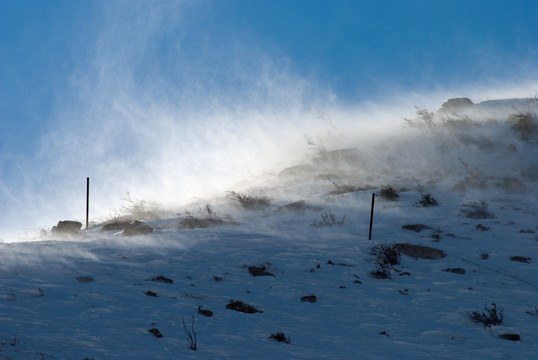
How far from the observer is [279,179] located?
20391mm

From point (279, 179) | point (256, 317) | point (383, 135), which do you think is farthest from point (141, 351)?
point (383, 135)

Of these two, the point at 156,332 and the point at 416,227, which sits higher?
the point at 416,227

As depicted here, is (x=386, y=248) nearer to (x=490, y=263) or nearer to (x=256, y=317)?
(x=490, y=263)

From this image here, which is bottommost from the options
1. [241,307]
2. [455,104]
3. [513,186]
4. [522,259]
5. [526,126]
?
[241,307]

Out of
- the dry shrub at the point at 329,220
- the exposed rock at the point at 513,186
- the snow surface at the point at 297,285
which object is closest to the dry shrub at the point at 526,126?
the snow surface at the point at 297,285

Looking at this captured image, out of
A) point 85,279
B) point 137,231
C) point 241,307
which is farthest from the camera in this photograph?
point 137,231

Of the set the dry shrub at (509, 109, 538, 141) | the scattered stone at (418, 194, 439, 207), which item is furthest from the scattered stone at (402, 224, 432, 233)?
the dry shrub at (509, 109, 538, 141)

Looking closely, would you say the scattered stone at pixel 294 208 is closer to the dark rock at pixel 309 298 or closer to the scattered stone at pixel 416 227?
the scattered stone at pixel 416 227

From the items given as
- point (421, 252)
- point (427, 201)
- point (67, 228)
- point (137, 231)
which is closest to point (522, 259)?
point (421, 252)

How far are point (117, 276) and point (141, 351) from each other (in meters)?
3.20

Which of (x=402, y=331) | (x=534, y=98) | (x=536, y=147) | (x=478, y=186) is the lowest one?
(x=402, y=331)

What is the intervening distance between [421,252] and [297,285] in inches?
137

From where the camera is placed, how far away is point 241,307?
5.66 m

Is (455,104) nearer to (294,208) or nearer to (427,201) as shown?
(427,201)
